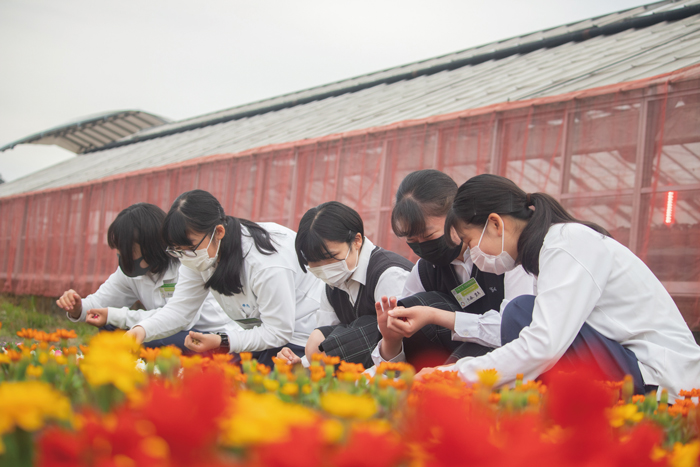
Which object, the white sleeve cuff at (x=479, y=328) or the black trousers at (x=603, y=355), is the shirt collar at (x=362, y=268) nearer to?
the white sleeve cuff at (x=479, y=328)

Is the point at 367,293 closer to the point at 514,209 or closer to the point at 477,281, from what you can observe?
the point at 477,281

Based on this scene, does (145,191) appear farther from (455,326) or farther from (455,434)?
(455,434)

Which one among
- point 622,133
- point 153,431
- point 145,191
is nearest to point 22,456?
point 153,431

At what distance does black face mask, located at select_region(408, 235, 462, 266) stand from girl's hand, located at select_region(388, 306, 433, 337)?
488 millimetres

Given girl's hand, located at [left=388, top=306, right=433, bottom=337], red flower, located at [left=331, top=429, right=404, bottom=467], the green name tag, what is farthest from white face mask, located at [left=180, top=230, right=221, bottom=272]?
red flower, located at [left=331, top=429, right=404, bottom=467]

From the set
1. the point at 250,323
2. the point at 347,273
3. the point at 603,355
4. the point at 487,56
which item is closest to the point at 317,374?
the point at 603,355

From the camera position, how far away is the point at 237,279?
3.29 meters

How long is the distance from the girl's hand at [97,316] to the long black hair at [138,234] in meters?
0.34

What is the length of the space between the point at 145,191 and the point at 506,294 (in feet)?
25.1

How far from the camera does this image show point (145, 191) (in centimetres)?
897

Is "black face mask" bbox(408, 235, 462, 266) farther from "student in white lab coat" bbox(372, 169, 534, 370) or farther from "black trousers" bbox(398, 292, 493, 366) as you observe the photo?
"black trousers" bbox(398, 292, 493, 366)

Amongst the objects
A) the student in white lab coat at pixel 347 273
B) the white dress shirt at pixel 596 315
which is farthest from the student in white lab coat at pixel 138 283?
the white dress shirt at pixel 596 315

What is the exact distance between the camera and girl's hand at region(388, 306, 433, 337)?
7.27ft

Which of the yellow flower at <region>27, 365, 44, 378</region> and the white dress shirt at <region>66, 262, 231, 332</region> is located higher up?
the yellow flower at <region>27, 365, 44, 378</region>
